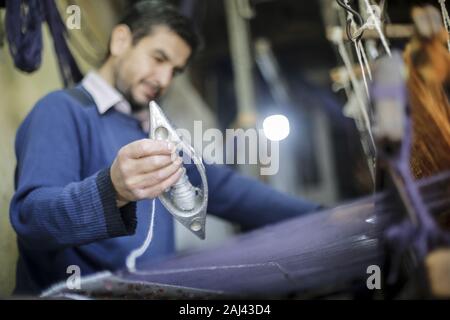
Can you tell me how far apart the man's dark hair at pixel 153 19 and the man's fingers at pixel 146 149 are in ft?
0.94

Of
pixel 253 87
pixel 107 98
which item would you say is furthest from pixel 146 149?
pixel 253 87

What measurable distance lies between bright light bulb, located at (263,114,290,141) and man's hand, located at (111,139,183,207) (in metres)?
0.33

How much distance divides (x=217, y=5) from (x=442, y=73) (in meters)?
0.55

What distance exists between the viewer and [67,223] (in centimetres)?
67

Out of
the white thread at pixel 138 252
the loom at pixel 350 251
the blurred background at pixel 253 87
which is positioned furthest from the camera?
the blurred background at pixel 253 87

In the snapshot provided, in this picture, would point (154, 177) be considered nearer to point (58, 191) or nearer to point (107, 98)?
point (58, 191)

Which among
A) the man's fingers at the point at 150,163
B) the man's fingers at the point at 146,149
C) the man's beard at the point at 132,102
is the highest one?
the man's beard at the point at 132,102

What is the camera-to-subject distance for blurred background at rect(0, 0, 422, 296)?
0.86m

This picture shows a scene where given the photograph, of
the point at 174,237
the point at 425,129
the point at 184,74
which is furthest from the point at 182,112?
the point at 425,129

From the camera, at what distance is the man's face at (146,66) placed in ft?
2.70

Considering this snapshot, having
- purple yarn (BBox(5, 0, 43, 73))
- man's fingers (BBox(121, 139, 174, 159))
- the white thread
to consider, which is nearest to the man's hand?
man's fingers (BBox(121, 139, 174, 159))

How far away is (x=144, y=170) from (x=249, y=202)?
0.37 meters

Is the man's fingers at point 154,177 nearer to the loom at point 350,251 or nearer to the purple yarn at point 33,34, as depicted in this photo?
the loom at point 350,251

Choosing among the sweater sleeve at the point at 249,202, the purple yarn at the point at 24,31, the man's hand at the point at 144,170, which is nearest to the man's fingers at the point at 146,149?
the man's hand at the point at 144,170
